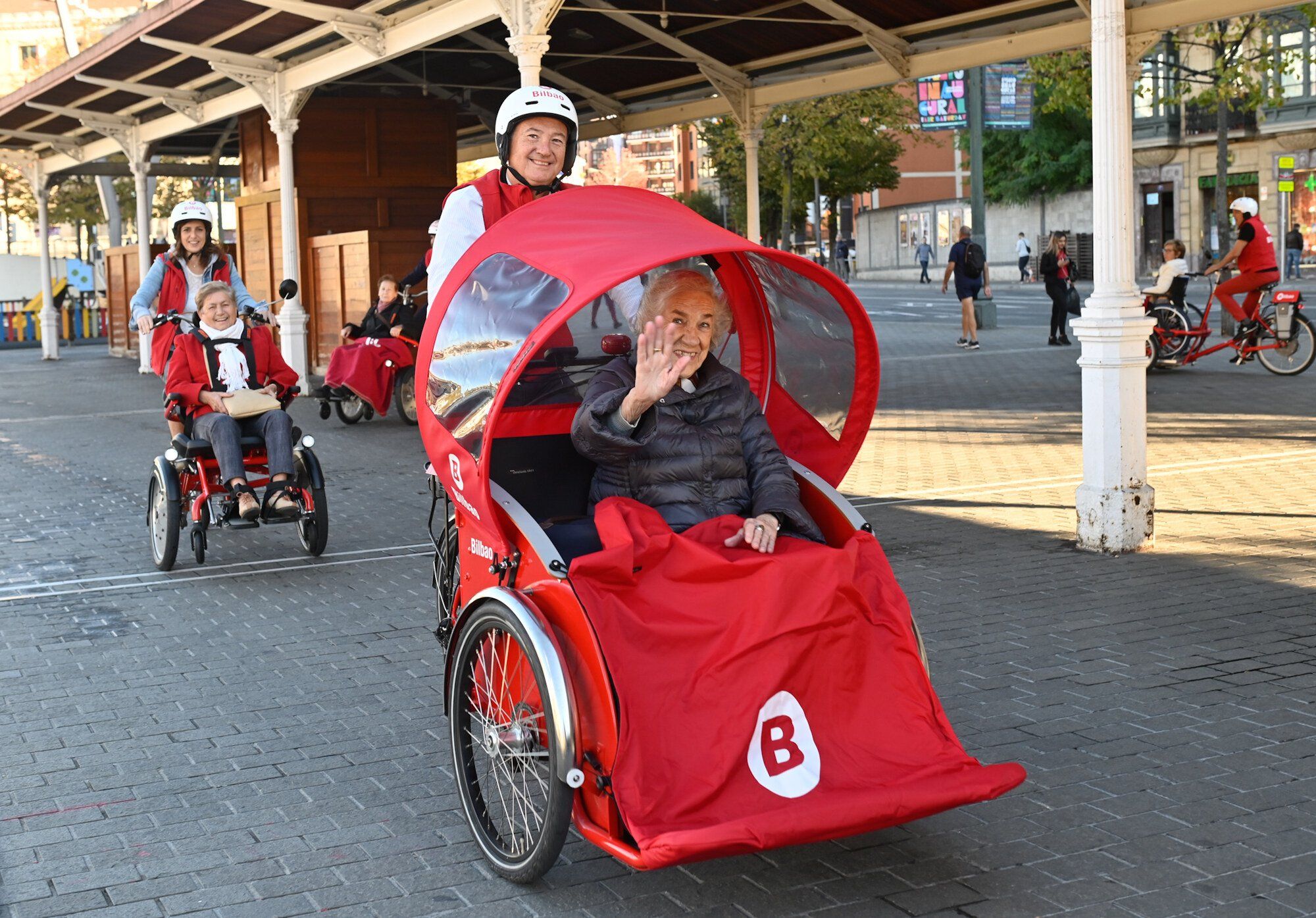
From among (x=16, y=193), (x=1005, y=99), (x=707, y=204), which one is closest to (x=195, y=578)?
(x=1005, y=99)

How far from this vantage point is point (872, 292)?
4866 centimetres

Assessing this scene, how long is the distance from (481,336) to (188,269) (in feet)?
19.1

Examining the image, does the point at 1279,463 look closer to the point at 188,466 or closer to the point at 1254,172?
the point at 188,466

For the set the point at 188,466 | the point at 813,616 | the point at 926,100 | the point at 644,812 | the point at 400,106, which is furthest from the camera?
the point at 926,100

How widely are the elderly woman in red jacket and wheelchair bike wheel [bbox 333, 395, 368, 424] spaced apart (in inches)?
307

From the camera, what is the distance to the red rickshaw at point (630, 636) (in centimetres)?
360

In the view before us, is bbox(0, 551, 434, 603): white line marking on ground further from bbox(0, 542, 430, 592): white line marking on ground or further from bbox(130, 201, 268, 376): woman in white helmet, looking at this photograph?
bbox(130, 201, 268, 376): woman in white helmet

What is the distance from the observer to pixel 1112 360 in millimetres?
8141

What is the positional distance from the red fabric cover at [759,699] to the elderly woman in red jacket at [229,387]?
4.84m

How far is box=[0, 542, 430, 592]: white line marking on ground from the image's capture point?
26.6ft

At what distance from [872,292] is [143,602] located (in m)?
42.6

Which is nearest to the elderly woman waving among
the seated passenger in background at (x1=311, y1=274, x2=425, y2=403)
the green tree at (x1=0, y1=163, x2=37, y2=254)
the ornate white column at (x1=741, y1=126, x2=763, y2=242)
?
the seated passenger in background at (x1=311, y1=274, x2=425, y2=403)

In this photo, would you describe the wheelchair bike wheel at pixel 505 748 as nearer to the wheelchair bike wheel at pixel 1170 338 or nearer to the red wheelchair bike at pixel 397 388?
the red wheelchair bike at pixel 397 388

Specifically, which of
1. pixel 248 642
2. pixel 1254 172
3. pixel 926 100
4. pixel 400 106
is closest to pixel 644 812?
pixel 248 642
